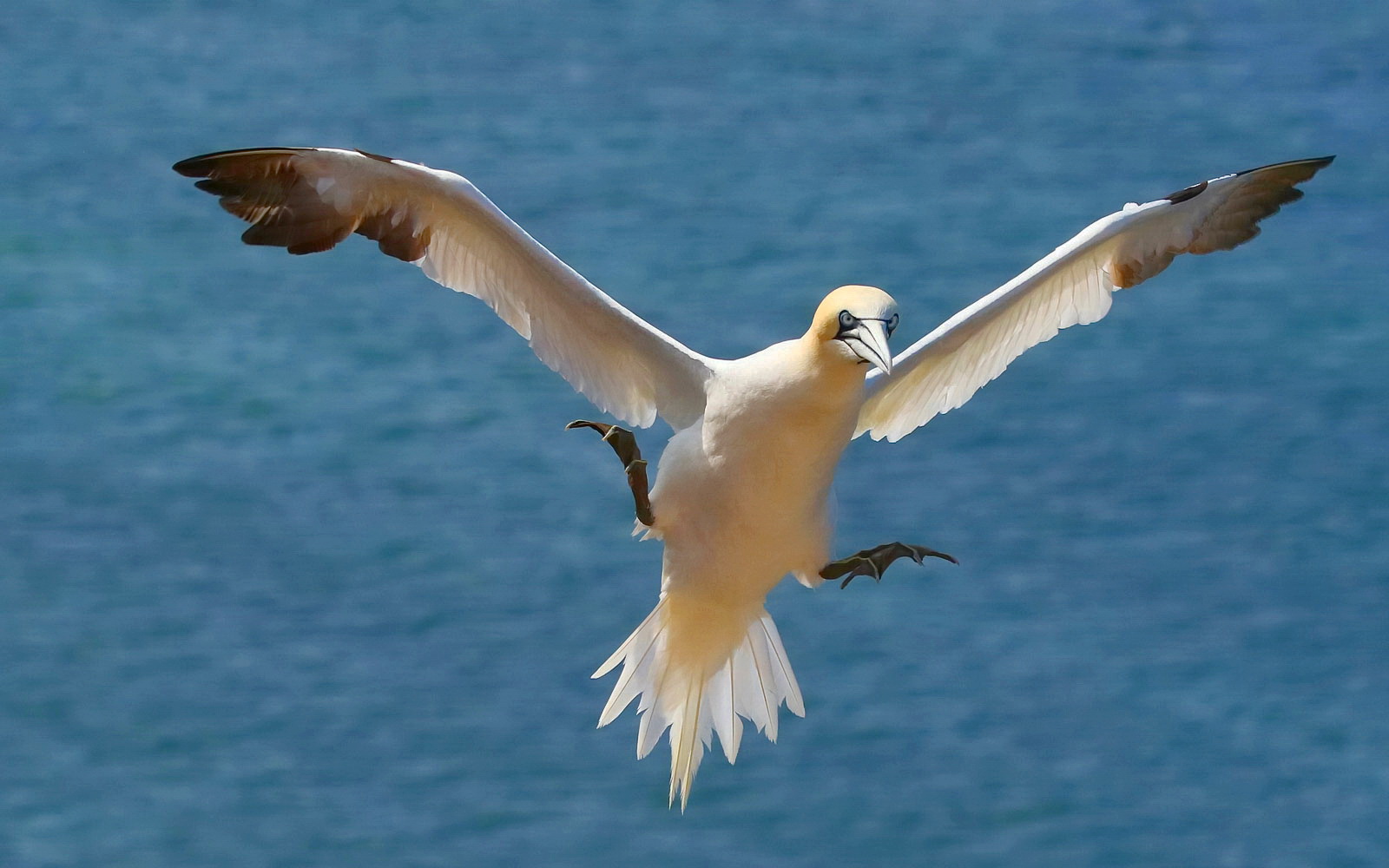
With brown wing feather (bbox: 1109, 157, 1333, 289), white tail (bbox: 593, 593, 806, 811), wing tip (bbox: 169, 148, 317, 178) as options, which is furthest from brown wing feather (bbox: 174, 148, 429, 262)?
brown wing feather (bbox: 1109, 157, 1333, 289)

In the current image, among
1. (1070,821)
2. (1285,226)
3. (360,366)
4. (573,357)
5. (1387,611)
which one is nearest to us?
(573,357)

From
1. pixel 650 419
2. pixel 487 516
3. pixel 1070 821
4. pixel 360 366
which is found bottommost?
pixel 1070 821

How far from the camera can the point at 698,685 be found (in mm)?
5465

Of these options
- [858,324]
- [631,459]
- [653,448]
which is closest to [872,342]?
[858,324]

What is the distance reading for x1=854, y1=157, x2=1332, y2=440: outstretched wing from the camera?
5.14 metres

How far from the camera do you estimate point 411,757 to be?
25.0 feet

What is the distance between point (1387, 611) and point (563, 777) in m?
2.94

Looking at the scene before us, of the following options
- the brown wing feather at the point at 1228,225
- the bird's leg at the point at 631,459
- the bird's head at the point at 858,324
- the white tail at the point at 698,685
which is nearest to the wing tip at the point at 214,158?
the bird's leg at the point at 631,459

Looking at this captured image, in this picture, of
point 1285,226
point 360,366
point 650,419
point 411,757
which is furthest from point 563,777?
point 1285,226

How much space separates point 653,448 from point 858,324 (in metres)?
3.46

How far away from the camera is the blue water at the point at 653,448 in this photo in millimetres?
7500

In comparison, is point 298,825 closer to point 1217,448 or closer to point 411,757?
point 411,757

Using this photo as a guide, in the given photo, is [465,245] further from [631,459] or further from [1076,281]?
[1076,281]

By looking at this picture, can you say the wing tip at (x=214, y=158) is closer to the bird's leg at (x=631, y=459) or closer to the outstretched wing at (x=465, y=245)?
the outstretched wing at (x=465, y=245)
